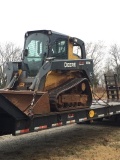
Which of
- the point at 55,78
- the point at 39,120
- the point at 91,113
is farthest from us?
the point at 91,113

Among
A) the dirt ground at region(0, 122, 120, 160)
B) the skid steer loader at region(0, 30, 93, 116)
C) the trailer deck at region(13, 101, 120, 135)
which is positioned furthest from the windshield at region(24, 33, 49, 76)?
the dirt ground at region(0, 122, 120, 160)

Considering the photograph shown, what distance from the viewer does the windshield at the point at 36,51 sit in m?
8.15

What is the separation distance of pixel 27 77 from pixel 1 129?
1.95 metres

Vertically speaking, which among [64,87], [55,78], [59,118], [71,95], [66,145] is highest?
[55,78]

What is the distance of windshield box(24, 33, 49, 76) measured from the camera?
8148 mm

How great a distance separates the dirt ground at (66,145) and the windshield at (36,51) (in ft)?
6.56

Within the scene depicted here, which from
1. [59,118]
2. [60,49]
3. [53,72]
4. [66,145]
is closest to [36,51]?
[60,49]

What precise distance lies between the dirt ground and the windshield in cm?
200

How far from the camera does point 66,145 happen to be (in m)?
8.62

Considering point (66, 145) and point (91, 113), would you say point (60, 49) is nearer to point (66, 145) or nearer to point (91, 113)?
point (91, 113)

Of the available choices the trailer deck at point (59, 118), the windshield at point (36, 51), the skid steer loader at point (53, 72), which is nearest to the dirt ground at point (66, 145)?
the trailer deck at point (59, 118)

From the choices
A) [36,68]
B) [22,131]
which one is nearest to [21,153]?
[22,131]

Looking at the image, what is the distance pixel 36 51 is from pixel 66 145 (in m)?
2.67

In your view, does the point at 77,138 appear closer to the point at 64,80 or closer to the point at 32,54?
the point at 64,80
